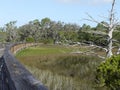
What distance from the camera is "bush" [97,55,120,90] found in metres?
18.1

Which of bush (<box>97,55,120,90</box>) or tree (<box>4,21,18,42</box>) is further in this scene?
tree (<box>4,21,18,42</box>)

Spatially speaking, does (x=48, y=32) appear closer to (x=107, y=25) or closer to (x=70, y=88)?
(x=107, y=25)

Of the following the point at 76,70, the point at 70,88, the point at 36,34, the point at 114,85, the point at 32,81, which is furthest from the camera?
the point at 36,34

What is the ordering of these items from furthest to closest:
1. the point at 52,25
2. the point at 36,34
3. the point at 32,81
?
1. the point at 52,25
2. the point at 36,34
3. the point at 32,81

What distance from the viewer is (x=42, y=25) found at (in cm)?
16625

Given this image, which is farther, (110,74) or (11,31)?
(11,31)

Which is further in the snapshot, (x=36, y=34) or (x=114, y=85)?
(x=36, y=34)

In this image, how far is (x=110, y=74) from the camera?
18688 millimetres

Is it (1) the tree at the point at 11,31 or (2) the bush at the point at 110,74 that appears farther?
(1) the tree at the point at 11,31

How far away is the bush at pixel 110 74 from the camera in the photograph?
18141 mm

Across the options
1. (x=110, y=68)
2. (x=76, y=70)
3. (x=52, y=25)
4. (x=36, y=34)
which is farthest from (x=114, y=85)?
(x=52, y=25)

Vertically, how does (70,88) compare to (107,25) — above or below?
below

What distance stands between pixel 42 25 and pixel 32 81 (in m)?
162

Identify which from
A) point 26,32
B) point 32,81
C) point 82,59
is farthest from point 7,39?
point 32,81
